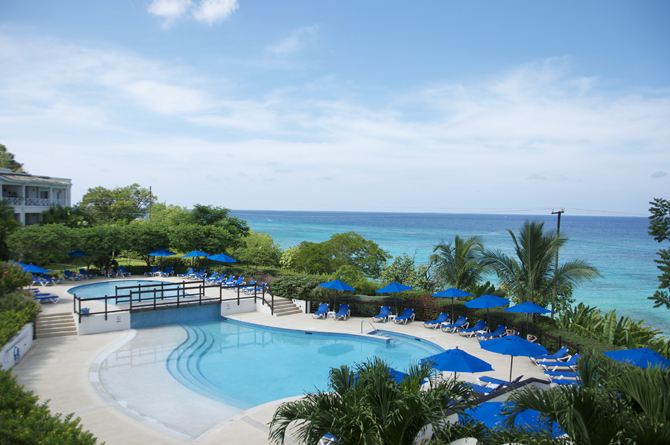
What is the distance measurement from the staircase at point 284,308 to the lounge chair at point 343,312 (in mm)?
2313

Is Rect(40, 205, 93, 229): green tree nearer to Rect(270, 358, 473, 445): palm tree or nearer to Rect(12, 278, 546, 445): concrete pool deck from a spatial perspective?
Rect(12, 278, 546, 445): concrete pool deck

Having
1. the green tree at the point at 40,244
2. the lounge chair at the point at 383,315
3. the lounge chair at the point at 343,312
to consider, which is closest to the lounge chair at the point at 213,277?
the green tree at the point at 40,244

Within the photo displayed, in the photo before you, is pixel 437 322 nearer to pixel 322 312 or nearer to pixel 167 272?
pixel 322 312

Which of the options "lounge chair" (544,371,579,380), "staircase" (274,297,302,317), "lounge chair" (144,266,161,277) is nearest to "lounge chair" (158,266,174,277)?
"lounge chair" (144,266,161,277)

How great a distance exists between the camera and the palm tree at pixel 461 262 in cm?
1794

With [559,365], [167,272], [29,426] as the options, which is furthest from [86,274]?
[559,365]

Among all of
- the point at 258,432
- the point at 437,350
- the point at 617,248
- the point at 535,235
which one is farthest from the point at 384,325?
the point at 617,248

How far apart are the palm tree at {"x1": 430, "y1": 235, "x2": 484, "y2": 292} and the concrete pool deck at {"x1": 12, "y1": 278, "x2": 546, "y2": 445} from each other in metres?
2.94

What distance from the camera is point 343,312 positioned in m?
18.2

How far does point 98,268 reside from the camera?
27922 mm

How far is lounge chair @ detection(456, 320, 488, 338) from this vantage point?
15078 millimetres

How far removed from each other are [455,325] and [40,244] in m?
23.7

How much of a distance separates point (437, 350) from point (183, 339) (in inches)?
382

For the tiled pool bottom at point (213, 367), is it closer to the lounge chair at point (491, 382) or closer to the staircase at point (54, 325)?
the staircase at point (54, 325)
